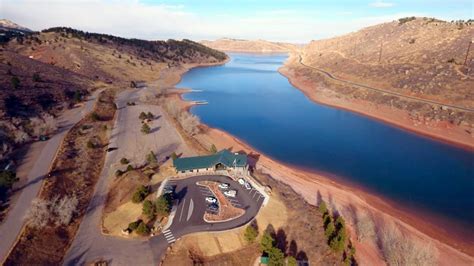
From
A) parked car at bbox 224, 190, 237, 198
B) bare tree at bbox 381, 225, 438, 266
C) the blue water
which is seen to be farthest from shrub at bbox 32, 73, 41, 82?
bare tree at bbox 381, 225, 438, 266

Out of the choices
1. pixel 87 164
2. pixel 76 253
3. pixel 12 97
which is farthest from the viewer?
pixel 12 97

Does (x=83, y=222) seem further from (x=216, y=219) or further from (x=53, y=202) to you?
(x=216, y=219)

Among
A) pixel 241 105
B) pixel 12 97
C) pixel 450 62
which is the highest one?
pixel 450 62

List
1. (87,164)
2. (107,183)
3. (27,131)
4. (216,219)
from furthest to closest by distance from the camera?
1. (27,131)
2. (87,164)
3. (107,183)
4. (216,219)

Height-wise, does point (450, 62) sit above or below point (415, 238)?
above

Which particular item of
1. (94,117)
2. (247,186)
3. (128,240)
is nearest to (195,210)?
(128,240)

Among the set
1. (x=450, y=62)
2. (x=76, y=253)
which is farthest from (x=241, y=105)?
(x=76, y=253)

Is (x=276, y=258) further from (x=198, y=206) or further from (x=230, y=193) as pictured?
(x=230, y=193)
